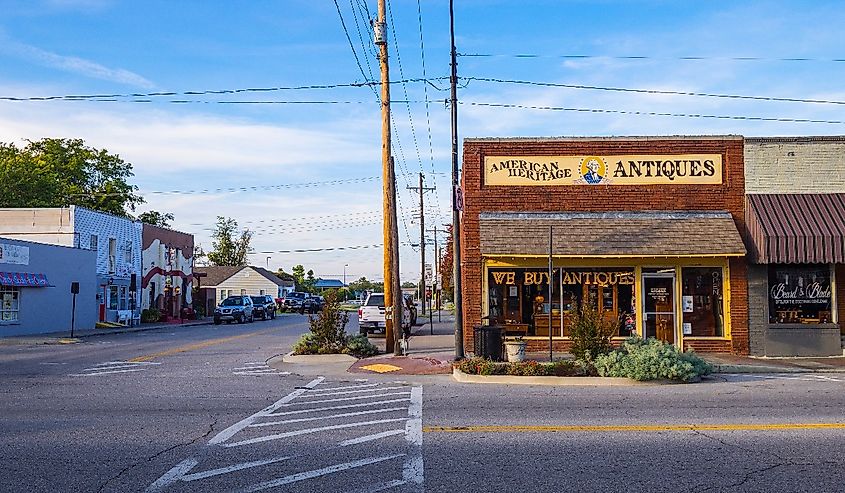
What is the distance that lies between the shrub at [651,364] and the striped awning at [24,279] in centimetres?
2784

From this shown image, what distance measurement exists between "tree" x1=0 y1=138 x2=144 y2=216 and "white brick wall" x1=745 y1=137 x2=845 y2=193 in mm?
54945

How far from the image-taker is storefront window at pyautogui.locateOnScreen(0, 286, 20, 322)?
1400 inches

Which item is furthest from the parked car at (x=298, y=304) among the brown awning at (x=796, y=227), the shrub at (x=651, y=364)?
the shrub at (x=651, y=364)

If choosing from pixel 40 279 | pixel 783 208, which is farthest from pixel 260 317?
pixel 783 208

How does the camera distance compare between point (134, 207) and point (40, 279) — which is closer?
point (40, 279)

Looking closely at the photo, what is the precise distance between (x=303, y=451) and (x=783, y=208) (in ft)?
54.2

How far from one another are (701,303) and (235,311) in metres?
34.9

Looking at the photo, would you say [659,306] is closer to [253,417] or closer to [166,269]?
[253,417]

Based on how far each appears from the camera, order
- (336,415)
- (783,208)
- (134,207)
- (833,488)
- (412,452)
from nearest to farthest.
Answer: (833,488), (412,452), (336,415), (783,208), (134,207)

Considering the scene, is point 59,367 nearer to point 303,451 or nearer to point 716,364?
point 303,451

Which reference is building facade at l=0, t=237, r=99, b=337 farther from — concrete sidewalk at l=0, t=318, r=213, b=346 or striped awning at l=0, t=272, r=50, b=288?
concrete sidewalk at l=0, t=318, r=213, b=346

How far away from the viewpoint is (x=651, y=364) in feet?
51.4

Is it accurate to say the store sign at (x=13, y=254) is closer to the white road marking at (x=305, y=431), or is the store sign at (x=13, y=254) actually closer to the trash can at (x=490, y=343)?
the trash can at (x=490, y=343)

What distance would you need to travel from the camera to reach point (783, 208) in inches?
831
